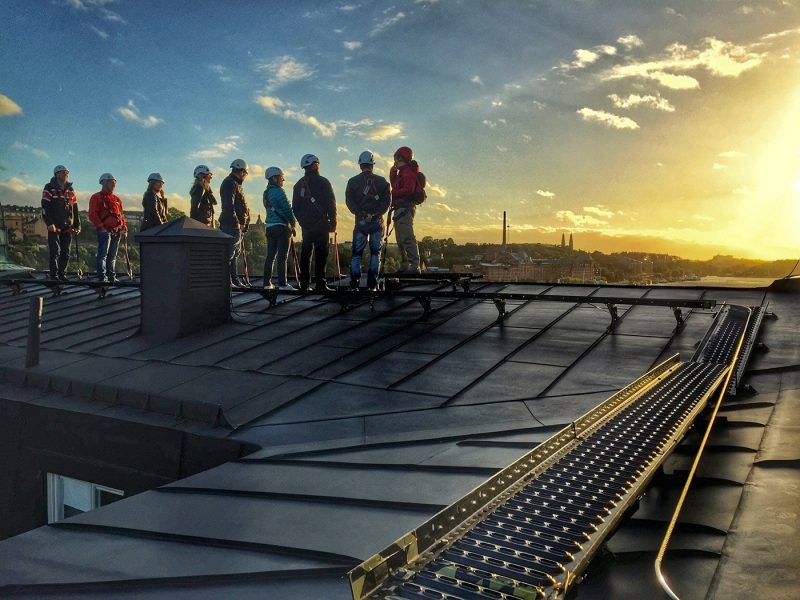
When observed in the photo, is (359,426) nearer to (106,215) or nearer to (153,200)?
(153,200)

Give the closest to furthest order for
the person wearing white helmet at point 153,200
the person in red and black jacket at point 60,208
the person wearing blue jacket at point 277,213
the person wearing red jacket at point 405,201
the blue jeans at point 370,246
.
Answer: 1. the blue jeans at point 370,246
2. the person wearing blue jacket at point 277,213
3. the person wearing red jacket at point 405,201
4. the person wearing white helmet at point 153,200
5. the person in red and black jacket at point 60,208

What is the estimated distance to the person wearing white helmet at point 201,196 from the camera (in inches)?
532

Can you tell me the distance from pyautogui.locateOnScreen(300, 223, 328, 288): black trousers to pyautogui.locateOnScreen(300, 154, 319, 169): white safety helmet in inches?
48.0

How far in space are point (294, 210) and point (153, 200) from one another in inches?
181

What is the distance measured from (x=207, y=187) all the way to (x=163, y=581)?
39.1ft

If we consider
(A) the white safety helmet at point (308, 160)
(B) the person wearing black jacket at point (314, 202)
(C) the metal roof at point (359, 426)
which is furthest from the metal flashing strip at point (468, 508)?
(A) the white safety helmet at point (308, 160)

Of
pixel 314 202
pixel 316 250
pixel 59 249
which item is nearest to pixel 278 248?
pixel 316 250

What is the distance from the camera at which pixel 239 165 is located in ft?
43.2

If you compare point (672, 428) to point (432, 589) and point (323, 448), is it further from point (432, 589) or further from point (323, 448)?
point (323, 448)

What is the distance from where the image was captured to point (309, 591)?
2.81 m

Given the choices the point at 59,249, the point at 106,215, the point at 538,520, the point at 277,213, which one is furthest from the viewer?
the point at 59,249

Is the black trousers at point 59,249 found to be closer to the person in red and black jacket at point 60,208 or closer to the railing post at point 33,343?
the person in red and black jacket at point 60,208

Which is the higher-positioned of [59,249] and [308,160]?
[308,160]

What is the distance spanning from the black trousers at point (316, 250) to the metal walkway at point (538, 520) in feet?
28.6
